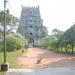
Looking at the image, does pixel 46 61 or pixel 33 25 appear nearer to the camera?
pixel 46 61

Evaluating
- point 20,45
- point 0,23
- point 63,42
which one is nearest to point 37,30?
point 0,23

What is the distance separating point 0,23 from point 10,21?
3.75 meters

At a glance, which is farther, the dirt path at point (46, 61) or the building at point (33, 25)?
the building at point (33, 25)

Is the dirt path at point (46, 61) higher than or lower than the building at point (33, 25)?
lower

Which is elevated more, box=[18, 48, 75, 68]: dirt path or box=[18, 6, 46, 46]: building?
box=[18, 6, 46, 46]: building

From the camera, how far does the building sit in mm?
119438

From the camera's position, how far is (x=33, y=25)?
120m

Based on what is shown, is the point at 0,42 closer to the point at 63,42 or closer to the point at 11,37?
the point at 11,37

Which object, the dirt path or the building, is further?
the building

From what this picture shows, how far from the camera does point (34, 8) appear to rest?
4833 inches

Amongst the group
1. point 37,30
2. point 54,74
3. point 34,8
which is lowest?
point 54,74

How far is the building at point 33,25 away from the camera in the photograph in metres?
119

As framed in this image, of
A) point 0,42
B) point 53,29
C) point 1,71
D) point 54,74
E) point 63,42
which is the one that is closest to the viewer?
Answer: point 54,74

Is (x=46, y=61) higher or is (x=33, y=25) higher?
(x=33, y=25)
